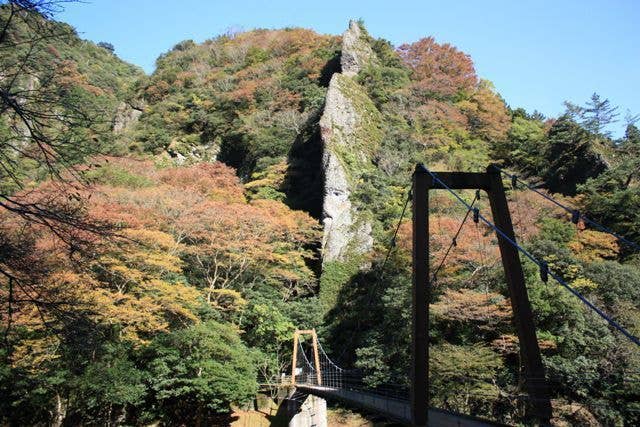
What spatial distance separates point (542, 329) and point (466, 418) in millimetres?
6344

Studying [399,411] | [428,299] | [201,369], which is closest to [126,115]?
[201,369]

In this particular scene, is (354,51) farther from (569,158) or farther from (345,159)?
(569,158)

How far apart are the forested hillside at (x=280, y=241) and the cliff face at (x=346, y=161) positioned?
0.08 metres

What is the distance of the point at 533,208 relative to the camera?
14273mm

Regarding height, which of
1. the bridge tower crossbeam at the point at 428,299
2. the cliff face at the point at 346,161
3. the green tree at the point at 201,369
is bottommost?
the green tree at the point at 201,369

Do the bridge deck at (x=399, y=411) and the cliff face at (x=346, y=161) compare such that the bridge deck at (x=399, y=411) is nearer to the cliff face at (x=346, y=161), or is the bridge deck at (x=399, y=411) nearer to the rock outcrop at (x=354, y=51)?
the cliff face at (x=346, y=161)

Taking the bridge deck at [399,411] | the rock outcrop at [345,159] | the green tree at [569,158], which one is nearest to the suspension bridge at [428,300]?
the bridge deck at [399,411]

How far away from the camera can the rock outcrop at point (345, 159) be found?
616 inches

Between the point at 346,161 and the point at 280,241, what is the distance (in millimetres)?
4634

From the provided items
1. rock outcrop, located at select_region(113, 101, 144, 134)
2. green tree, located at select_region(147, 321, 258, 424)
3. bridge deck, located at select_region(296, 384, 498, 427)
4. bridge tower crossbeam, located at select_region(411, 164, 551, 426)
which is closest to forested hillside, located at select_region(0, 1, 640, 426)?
green tree, located at select_region(147, 321, 258, 424)

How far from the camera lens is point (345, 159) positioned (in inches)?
695

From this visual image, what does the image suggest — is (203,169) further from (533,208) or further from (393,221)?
(533,208)

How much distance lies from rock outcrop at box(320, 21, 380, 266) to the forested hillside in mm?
86

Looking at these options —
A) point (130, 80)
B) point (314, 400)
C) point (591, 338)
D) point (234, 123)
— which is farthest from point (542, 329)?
point (130, 80)
